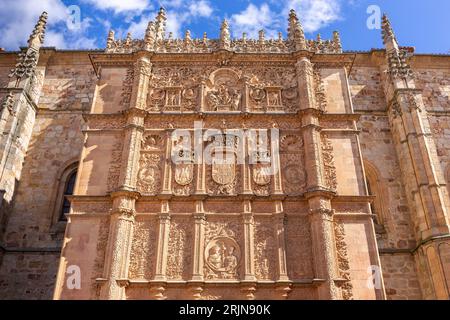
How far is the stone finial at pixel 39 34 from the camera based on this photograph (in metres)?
18.4

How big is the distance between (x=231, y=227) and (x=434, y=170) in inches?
291

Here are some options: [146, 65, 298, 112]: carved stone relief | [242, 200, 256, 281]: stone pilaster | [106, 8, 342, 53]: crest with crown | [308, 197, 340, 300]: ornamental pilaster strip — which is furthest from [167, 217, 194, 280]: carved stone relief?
[106, 8, 342, 53]: crest with crown

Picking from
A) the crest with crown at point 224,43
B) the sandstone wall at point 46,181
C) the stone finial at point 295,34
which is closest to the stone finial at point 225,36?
the crest with crown at point 224,43

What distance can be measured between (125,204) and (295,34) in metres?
9.22

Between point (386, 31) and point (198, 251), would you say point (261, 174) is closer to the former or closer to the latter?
point (198, 251)

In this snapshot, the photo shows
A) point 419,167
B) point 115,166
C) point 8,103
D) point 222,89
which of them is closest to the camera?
point 115,166

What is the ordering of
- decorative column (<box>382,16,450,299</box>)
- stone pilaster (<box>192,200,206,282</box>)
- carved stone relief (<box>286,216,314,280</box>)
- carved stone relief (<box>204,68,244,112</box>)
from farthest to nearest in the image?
carved stone relief (<box>204,68,244,112</box>), decorative column (<box>382,16,450,299</box>), carved stone relief (<box>286,216,314,280</box>), stone pilaster (<box>192,200,206,282</box>)

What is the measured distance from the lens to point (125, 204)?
13305mm

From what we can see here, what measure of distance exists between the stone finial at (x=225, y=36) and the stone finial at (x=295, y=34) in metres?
2.38

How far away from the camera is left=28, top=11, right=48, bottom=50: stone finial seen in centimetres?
1836

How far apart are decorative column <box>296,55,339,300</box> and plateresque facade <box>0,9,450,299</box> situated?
0.15ft

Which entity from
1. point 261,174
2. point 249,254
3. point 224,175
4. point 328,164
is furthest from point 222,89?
point 249,254

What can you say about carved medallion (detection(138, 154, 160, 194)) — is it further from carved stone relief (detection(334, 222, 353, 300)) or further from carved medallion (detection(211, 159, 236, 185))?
carved stone relief (detection(334, 222, 353, 300))

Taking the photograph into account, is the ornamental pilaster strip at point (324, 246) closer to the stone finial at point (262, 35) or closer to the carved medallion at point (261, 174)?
the carved medallion at point (261, 174)
